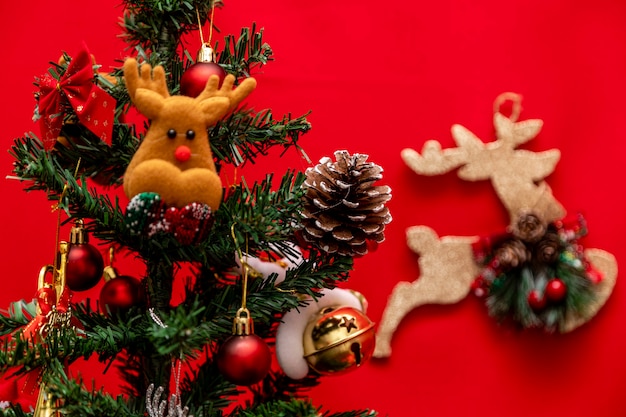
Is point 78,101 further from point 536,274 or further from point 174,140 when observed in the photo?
point 536,274

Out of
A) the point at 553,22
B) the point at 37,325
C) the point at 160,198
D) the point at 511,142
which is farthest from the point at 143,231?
the point at 553,22

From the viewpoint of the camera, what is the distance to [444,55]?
1.11 m

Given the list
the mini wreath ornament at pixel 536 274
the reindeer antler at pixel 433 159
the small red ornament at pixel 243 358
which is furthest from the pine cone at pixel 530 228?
the small red ornament at pixel 243 358

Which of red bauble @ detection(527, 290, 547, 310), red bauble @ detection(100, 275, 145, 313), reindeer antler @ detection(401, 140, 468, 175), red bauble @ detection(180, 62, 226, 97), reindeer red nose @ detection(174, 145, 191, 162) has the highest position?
reindeer antler @ detection(401, 140, 468, 175)

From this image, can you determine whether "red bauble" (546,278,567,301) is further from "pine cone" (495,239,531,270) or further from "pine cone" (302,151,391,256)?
"pine cone" (302,151,391,256)

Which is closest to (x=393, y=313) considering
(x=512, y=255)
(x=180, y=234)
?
(x=512, y=255)

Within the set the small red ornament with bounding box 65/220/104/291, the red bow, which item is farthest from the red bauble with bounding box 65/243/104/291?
the red bow

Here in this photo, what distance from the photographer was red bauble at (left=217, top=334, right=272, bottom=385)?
0.54m

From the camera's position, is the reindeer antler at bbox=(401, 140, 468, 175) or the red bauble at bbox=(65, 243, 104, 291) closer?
the red bauble at bbox=(65, 243, 104, 291)

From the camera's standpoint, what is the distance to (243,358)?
0.54 metres

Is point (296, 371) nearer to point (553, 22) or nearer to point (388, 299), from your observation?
point (388, 299)

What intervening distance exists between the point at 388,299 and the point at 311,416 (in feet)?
1.85

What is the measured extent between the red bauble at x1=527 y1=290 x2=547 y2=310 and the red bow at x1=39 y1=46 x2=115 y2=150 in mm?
725

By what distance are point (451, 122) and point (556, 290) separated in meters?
0.33
